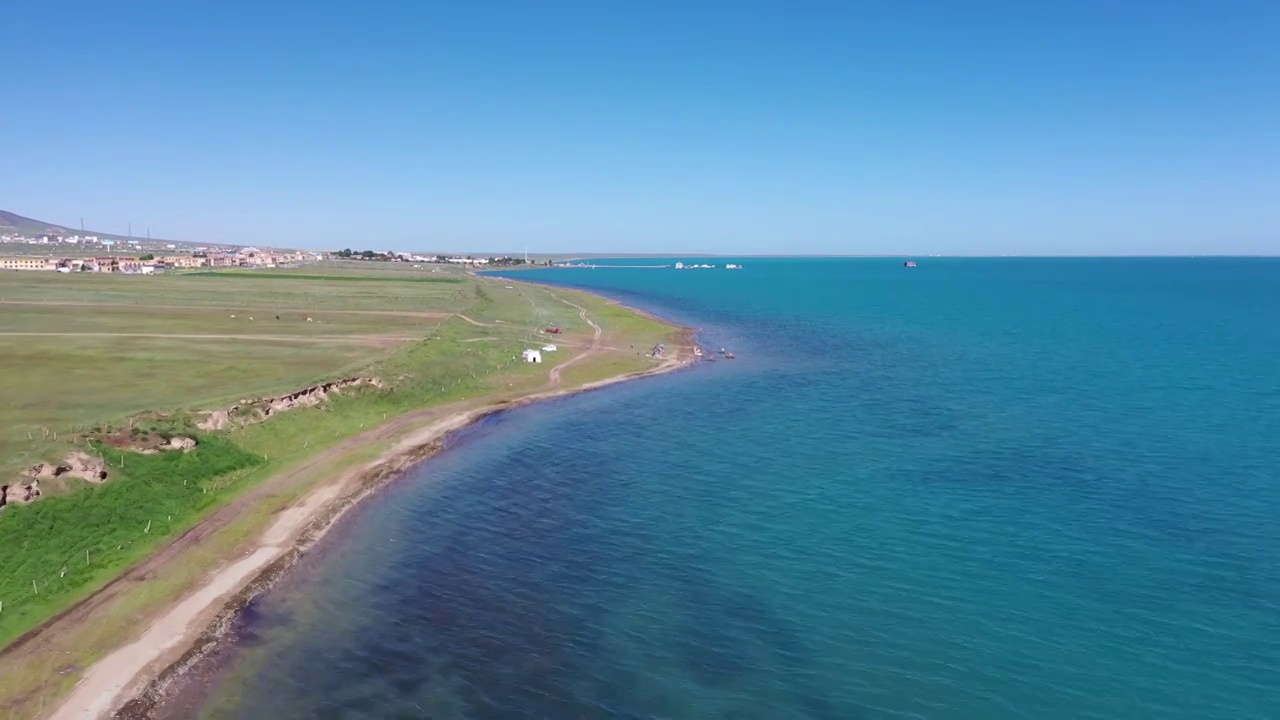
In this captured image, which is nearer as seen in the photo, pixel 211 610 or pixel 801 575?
pixel 211 610

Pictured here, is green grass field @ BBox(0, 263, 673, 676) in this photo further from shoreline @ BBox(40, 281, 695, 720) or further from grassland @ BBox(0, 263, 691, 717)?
shoreline @ BBox(40, 281, 695, 720)

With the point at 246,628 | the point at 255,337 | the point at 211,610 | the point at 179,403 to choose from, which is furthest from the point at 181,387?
the point at 246,628

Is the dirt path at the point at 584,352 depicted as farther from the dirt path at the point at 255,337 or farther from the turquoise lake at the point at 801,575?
the dirt path at the point at 255,337

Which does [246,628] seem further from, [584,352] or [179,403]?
[584,352]

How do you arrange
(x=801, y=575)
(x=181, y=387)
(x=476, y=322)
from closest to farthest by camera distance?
(x=801, y=575) < (x=181, y=387) < (x=476, y=322)

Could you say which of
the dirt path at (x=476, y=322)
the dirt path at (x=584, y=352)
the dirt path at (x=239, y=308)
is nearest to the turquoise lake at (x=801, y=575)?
the dirt path at (x=584, y=352)

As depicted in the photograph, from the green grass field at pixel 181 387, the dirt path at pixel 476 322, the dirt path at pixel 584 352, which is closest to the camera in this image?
the green grass field at pixel 181 387

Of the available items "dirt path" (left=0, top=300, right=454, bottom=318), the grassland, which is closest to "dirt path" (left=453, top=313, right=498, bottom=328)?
the grassland
